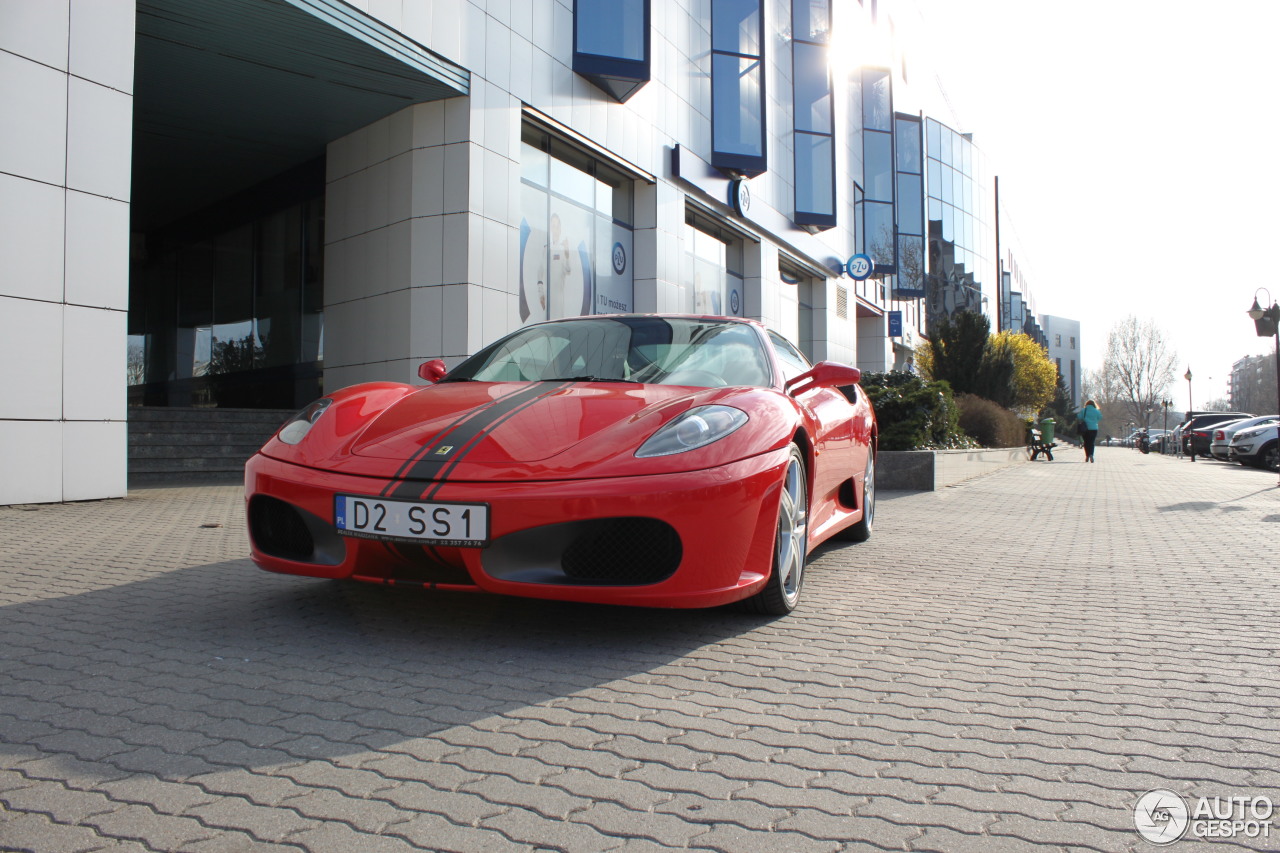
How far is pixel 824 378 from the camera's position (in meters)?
3.89

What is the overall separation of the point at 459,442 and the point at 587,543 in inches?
23.6

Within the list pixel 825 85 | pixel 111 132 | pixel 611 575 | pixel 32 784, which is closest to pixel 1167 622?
pixel 611 575

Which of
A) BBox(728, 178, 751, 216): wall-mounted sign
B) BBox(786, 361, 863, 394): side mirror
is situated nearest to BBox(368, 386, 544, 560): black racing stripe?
BBox(786, 361, 863, 394): side mirror

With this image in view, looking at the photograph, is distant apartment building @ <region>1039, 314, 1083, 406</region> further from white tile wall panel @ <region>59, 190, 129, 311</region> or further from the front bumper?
the front bumper

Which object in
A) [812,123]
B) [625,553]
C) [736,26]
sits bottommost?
[625,553]

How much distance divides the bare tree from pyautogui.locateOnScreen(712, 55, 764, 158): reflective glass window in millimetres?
68291

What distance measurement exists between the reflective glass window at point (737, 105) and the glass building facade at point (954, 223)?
989 inches

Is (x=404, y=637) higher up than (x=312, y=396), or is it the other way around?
(x=312, y=396)

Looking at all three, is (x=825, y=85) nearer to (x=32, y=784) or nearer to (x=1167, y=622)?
(x=1167, y=622)

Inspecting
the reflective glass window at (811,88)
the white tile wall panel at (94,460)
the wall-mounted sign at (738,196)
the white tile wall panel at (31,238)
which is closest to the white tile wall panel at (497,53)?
the white tile wall panel at (31,238)

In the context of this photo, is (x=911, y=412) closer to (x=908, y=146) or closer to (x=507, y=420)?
(x=507, y=420)

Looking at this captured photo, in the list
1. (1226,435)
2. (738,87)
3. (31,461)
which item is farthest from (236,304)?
(1226,435)

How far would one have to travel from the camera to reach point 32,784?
178cm

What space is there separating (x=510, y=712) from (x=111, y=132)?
732 centimetres
